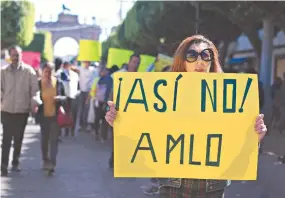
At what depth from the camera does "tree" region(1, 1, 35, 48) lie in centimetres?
3503

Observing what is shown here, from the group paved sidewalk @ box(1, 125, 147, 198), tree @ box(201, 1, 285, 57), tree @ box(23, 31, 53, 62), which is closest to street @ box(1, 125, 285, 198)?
paved sidewalk @ box(1, 125, 147, 198)

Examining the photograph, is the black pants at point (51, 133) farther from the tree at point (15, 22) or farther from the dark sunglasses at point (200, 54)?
the tree at point (15, 22)

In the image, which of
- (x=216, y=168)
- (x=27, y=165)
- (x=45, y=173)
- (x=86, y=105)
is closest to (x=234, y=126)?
(x=216, y=168)

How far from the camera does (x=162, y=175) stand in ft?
11.0

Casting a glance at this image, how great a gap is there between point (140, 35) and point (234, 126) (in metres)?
33.0

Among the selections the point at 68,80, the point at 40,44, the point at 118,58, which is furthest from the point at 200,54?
the point at 40,44

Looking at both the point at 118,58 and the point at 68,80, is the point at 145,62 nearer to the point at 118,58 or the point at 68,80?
the point at 68,80

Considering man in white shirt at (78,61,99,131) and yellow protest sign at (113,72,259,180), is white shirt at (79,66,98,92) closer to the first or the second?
man in white shirt at (78,61,99,131)

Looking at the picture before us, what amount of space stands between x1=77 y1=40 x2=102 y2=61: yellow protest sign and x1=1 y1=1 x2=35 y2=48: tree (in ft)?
55.7

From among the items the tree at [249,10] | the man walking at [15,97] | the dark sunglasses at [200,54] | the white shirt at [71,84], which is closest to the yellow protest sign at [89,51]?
the tree at [249,10]

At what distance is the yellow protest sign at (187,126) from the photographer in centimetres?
334

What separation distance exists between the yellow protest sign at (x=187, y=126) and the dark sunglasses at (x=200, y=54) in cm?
8

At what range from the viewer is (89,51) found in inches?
720

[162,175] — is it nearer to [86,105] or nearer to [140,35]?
[86,105]
